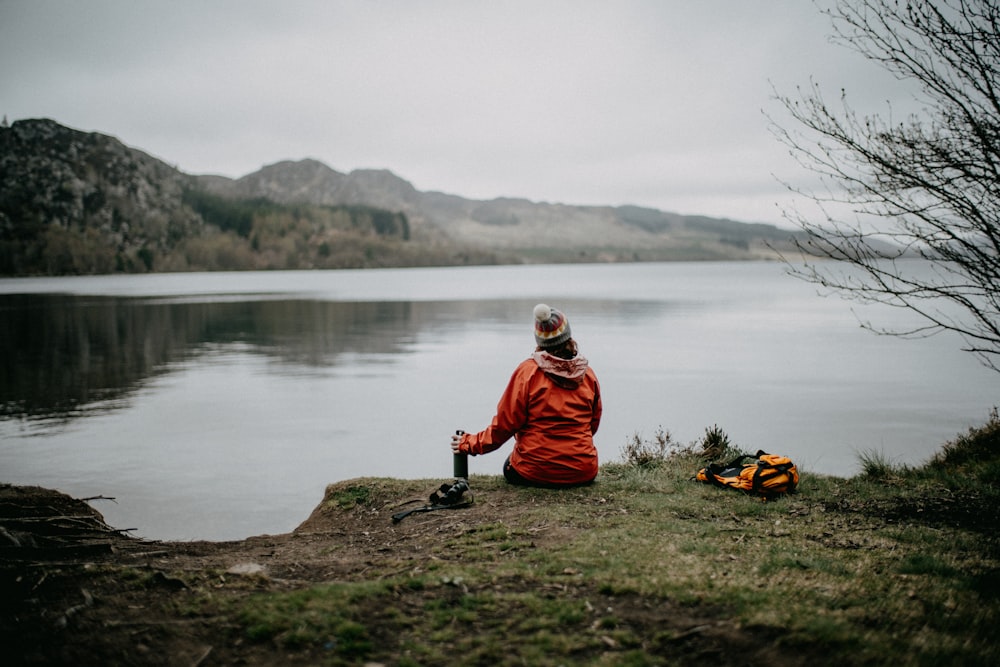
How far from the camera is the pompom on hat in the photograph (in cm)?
686

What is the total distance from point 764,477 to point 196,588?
6117mm

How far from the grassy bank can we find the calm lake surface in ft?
8.21

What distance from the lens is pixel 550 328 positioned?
6863mm

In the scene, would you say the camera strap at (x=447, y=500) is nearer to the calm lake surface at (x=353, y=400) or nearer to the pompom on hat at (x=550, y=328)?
the calm lake surface at (x=353, y=400)

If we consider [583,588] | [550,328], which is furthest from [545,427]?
[583,588]

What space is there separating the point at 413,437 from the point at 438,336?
19.0 m

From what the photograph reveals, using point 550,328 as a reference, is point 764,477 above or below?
below

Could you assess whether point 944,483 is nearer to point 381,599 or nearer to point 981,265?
point 981,265

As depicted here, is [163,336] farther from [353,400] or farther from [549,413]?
[549,413]

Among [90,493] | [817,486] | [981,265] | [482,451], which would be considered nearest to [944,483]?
[817,486]

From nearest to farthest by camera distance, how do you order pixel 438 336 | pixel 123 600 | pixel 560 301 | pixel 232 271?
pixel 123 600 → pixel 438 336 → pixel 560 301 → pixel 232 271

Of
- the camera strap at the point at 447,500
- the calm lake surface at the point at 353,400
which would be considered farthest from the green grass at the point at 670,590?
the calm lake surface at the point at 353,400

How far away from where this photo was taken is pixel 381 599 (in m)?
4.47

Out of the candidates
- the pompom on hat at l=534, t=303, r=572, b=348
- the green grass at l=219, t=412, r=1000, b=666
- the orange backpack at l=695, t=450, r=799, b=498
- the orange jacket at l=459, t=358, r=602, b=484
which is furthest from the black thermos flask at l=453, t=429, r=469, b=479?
the orange backpack at l=695, t=450, r=799, b=498
